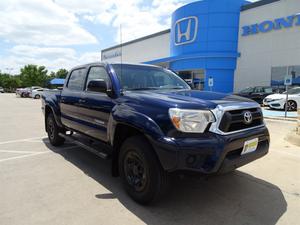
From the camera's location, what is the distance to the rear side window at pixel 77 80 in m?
4.87

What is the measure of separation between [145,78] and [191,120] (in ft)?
5.56

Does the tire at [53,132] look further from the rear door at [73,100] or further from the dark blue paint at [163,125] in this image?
the dark blue paint at [163,125]

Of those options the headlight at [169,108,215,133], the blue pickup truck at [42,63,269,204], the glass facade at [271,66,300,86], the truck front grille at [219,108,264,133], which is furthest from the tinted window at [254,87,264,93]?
the headlight at [169,108,215,133]

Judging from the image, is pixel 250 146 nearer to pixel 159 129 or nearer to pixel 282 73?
pixel 159 129

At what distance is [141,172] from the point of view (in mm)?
3199

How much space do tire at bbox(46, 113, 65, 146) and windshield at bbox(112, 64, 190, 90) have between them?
8.98 ft

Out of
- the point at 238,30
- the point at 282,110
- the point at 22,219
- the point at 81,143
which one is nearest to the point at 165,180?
the point at 22,219

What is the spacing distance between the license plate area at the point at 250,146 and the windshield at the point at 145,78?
5.55 feet

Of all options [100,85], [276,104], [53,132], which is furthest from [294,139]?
[276,104]

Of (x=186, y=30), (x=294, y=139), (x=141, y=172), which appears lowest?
→ (x=294, y=139)

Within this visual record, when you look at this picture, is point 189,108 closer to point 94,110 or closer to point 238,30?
point 94,110

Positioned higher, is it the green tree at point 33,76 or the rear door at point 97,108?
the green tree at point 33,76

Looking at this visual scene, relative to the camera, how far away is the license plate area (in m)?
3.06

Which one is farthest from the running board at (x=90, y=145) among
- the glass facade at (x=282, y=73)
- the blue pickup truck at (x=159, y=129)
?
the glass facade at (x=282, y=73)
